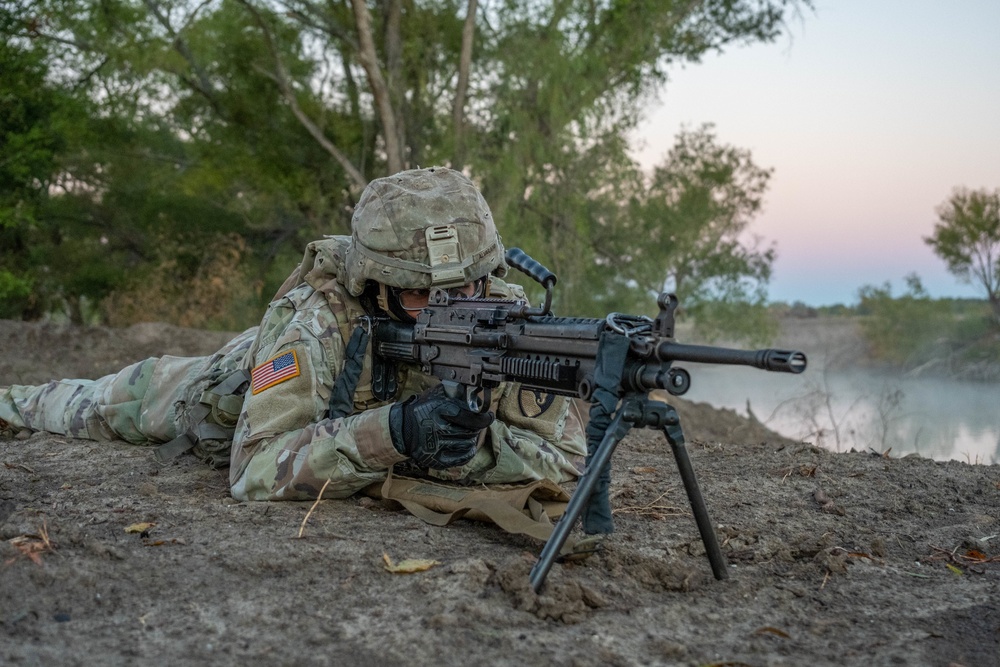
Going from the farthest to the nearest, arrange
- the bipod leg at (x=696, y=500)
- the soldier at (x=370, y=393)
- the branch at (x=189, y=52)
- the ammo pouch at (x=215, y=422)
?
the branch at (x=189, y=52), the ammo pouch at (x=215, y=422), the soldier at (x=370, y=393), the bipod leg at (x=696, y=500)

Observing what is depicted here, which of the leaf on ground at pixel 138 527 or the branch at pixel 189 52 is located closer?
the leaf on ground at pixel 138 527

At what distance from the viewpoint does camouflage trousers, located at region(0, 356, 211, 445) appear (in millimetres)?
4934

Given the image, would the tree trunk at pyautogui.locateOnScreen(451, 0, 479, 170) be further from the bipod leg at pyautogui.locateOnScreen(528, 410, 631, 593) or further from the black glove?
the bipod leg at pyautogui.locateOnScreen(528, 410, 631, 593)

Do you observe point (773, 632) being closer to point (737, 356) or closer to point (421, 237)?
point (737, 356)

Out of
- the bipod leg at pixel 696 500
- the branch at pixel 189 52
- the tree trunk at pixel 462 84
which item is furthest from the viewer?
→ the branch at pixel 189 52

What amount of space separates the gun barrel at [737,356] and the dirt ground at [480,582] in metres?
0.77

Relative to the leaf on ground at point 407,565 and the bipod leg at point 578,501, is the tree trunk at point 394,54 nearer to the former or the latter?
the leaf on ground at point 407,565

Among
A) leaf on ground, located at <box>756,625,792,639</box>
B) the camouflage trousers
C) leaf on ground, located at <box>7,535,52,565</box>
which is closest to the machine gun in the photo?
leaf on ground, located at <box>756,625,792,639</box>

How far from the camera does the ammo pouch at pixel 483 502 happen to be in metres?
3.39

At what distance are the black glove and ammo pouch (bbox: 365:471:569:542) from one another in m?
0.19

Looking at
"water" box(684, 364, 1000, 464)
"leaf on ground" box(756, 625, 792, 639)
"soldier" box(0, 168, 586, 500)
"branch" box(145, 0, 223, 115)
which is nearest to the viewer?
"leaf on ground" box(756, 625, 792, 639)

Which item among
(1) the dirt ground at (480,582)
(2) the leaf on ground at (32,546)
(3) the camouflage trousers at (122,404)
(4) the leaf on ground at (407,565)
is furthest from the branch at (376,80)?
(4) the leaf on ground at (407,565)

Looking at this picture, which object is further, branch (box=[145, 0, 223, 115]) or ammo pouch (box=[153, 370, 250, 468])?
branch (box=[145, 0, 223, 115])

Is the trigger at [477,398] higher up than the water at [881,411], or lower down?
lower down
